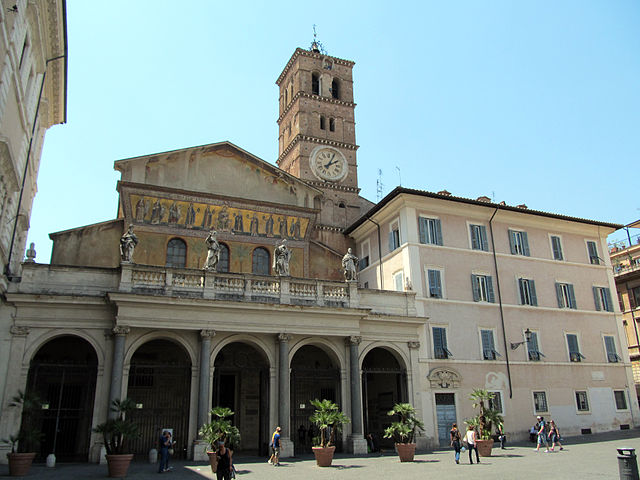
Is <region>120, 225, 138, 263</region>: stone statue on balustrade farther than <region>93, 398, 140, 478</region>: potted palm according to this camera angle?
Yes

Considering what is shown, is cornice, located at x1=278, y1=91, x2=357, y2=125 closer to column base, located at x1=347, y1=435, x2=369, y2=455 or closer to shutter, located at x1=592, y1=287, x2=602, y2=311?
shutter, located at x1=592, y1=287, x2=602, y2=311

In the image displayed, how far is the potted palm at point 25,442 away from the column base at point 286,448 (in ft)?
27.7

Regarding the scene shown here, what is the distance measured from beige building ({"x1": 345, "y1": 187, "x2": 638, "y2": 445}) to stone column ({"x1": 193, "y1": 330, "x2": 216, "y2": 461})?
9839 millimetres

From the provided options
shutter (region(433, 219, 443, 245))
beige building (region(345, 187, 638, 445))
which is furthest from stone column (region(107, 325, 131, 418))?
shutter (region(433, 219, 443, 245))

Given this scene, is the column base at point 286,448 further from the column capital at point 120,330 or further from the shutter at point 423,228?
the shutter at point 423,228

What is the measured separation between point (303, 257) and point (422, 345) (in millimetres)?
7660

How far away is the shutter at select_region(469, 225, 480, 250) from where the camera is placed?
92.1 feet

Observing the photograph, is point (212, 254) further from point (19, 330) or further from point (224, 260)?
point (19, 330)

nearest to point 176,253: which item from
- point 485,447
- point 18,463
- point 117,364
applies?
point 117,364

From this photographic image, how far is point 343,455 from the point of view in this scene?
2162 cm

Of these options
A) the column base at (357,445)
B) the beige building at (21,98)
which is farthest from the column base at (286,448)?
the beige building at (21,98)

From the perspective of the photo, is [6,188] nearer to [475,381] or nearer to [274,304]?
[274,304]

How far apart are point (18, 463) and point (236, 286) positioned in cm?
972

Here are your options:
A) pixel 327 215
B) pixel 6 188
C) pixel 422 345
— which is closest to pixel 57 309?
pixel 6 188
